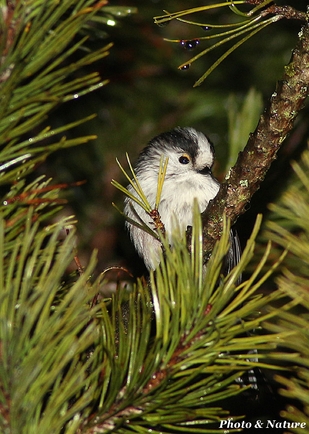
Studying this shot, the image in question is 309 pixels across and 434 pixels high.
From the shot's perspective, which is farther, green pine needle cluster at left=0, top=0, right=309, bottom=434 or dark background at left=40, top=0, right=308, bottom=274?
dark background at left=40, top=0, right=308, bottom=274

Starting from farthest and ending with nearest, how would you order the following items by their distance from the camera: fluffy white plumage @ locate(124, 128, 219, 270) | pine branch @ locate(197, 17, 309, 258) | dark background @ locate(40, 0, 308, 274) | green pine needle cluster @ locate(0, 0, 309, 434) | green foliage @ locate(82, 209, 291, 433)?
dark background @ locate(40, 0, 308, 274) → fluffy white plumage @ locate(124, 128, 219, 270) → pine branch @ locate(197, 17, 309, 258) → green foliage @ locate(82, 209, 291, 433) → green pine needle cluster @ locate(0, 0, 309, 434)

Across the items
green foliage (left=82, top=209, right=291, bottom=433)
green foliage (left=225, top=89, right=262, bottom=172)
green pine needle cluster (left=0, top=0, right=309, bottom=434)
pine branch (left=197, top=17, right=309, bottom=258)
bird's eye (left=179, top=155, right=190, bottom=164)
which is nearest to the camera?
green pine needle cluster (left=0, top=0, right=309, bottom=434)

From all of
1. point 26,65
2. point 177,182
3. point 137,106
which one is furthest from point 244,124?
point 26,65

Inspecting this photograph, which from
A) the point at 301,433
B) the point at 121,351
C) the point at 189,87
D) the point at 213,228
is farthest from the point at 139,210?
the point at 301,433

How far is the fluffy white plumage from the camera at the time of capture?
2789mm

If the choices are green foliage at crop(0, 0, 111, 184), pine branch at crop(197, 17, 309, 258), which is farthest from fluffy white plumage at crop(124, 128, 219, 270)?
green foliage at crop(0, 0, 111, 184)

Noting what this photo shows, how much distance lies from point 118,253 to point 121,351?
2373mm

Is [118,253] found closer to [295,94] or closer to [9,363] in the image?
[295,94]

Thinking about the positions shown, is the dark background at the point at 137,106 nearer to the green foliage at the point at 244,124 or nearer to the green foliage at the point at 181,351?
the green foliage at the point at 244,124

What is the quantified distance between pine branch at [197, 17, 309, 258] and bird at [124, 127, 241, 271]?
3.56 feet

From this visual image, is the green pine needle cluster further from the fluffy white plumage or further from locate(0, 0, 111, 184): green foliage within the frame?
the fluffy white plumage

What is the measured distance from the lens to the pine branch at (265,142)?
1427mm

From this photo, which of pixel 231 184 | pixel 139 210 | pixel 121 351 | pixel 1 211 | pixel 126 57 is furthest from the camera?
pixel 126 57

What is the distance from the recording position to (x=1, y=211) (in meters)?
1.35
